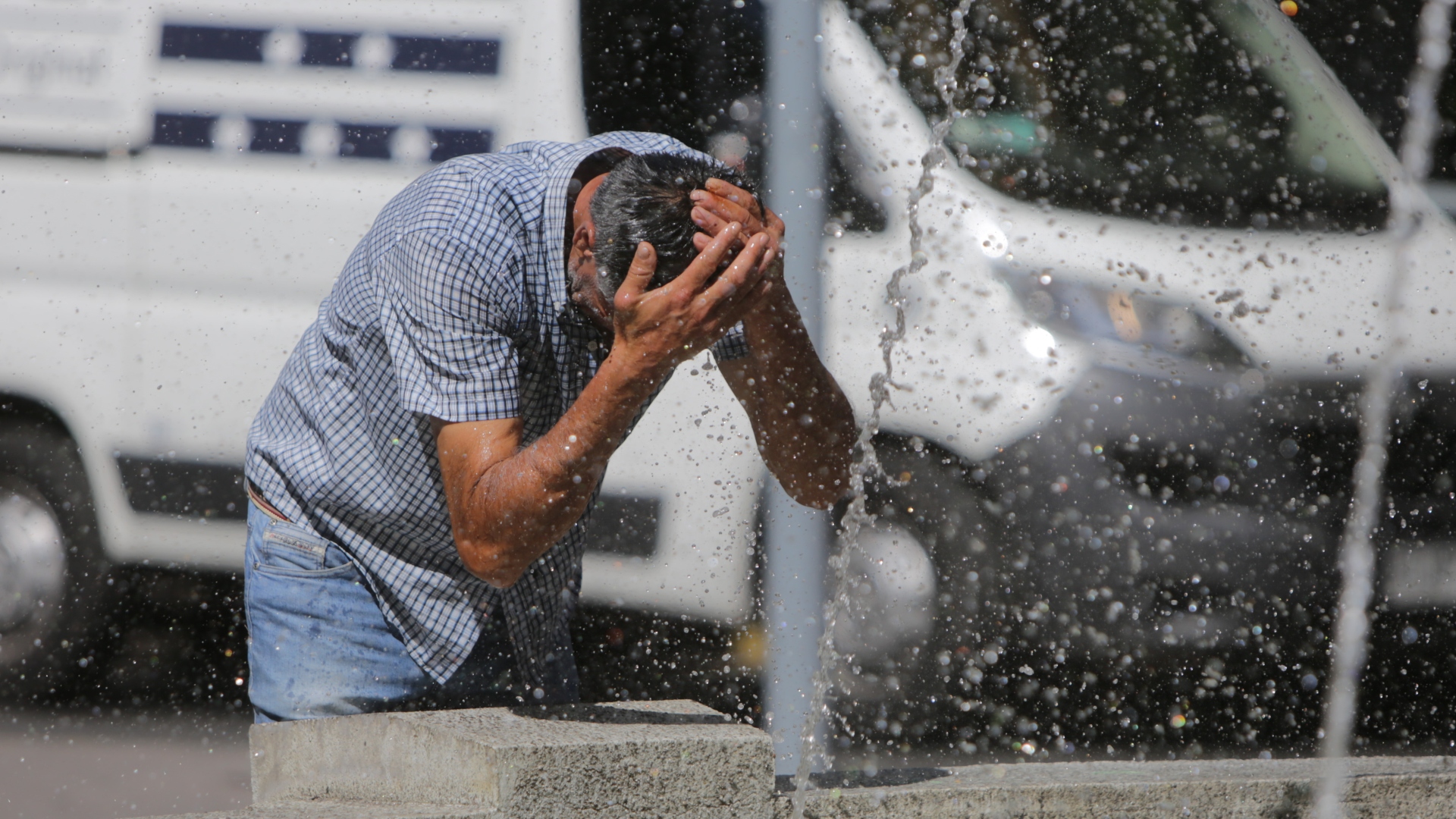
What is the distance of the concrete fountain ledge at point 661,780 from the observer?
1.85 m

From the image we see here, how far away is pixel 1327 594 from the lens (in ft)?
14.0

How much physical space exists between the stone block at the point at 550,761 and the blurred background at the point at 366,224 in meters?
1.81

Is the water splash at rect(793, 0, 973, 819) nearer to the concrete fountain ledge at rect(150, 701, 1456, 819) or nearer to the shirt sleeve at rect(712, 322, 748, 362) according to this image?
the shirt sleeve at rect(712, 322, 748, 362)

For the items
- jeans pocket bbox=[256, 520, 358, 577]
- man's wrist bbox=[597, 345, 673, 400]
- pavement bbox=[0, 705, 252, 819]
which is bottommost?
pavement bbox=[0, 705, 252, 819]

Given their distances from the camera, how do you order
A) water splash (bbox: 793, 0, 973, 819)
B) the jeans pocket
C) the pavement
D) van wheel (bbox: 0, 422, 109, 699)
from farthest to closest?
van wheel (bbox: 0, 422, 109, 699) → the pavement → water splash (bbox: 793, 0, 973, 819) → the jeans pocket

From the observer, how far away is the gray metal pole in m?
3.59

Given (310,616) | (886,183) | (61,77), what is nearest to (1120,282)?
(886,183)

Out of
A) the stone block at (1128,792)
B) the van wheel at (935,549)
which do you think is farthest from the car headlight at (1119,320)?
the stone block at (1128,792)

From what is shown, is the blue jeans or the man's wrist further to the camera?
the blue jeans

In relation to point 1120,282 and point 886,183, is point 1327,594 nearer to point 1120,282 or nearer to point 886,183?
point 1120,282

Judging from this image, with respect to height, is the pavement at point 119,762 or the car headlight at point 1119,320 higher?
the car headlight at point 1119,320

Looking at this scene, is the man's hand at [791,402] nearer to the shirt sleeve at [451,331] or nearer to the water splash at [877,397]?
the shirt sleeve at [451,331]

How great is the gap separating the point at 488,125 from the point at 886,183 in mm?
1106

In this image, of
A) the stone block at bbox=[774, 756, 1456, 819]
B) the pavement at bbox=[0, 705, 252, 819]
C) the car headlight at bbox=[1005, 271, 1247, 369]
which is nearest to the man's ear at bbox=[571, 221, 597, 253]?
the stone block at bbox=[774, 756, 1456, 819]
